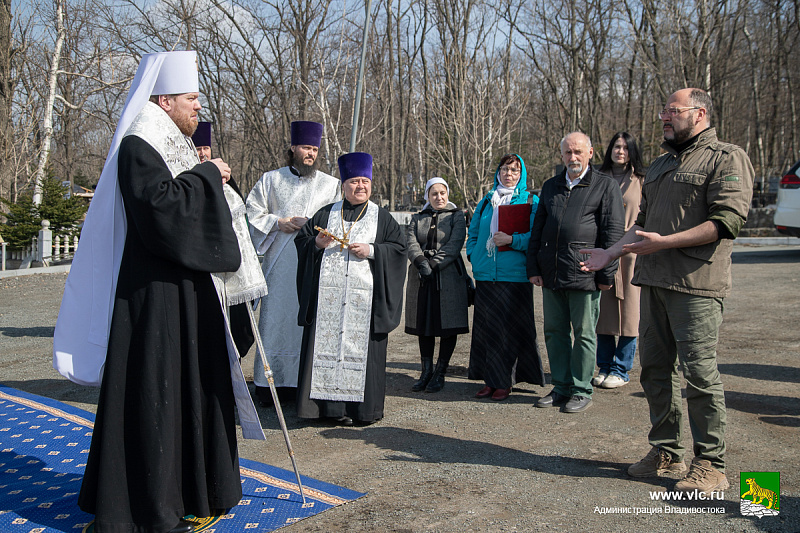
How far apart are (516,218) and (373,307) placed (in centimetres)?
144

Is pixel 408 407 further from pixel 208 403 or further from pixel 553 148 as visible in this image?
pixel 553 148

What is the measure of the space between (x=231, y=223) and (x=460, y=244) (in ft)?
10.3

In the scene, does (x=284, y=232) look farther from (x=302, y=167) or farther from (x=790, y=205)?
(x=790, y=205)

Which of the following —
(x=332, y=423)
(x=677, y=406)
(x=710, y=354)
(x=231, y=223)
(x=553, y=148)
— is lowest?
(x=332, y=423)

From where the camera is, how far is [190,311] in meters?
3.12

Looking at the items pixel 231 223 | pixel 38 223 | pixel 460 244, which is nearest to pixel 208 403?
pixel 231 223

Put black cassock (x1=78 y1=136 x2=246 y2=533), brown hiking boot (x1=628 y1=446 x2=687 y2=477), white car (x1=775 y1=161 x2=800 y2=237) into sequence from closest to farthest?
black cassock (x1=78 y1=136 x2=246 y2=533), brown hiking boot (x1=628 y1=446 x2=687 y2=477), white car (x1=775 y1=161 x2=800 y2=237)

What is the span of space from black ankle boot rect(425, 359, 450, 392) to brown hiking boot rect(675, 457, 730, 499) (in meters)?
2.60

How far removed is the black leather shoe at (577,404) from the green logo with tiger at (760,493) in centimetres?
150

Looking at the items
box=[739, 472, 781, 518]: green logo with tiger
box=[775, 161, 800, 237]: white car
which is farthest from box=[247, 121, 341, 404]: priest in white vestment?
box=[775, 161, 800, 237]: white car

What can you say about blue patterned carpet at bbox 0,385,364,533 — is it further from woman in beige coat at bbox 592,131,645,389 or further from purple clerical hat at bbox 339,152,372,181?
woman in beige coat at bbox 592,131,645,389

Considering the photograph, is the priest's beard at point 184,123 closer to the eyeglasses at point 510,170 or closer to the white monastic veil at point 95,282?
the white monastic veil at point 95,282

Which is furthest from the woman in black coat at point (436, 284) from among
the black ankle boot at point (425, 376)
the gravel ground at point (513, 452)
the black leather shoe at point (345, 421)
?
the black leather shoe at point (345, 421)

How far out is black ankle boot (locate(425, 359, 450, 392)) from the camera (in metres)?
5.89
